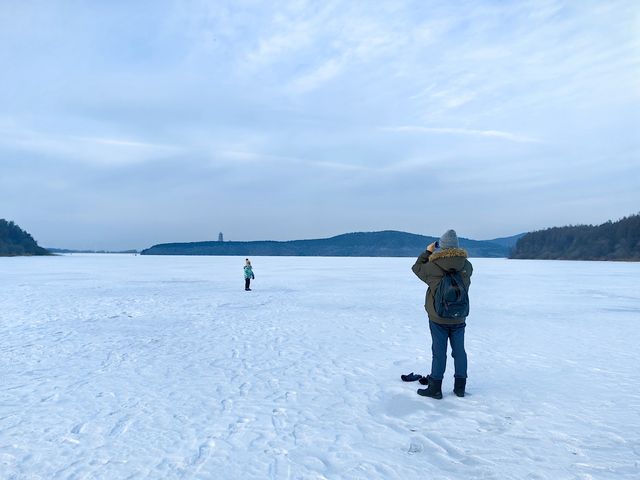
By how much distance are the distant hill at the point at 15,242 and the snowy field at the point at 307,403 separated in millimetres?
130115

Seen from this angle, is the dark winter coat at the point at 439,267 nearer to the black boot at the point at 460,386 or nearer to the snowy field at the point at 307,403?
the black boot at the point at 460,386

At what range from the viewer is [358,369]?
6.32 meters

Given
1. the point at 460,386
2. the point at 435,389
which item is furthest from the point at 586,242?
the point at 435,389

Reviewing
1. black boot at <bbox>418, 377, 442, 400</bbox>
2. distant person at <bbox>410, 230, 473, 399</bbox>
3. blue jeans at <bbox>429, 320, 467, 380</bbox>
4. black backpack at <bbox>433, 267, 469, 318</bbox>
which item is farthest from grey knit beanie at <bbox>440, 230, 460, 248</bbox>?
black boot at <bbox>418, 377, 442, 400</bbox>

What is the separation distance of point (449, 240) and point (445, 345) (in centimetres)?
113

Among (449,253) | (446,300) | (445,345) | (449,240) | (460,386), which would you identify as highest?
(449,240)

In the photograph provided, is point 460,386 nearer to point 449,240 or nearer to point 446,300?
point 446,300

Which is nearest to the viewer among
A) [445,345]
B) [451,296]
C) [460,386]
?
[451,296]

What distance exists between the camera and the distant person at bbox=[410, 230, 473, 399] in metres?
4.76

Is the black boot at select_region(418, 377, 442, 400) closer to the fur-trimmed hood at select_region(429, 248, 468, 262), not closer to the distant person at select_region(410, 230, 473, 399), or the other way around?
the distant person at select_region(410, 230, 473, 399)

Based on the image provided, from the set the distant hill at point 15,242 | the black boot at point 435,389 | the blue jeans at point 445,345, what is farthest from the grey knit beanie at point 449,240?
the distant hill at point 15,242

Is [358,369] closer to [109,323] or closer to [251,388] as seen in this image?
[251,388]

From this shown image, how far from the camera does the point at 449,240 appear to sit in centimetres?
481

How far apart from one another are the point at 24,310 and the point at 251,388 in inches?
374
